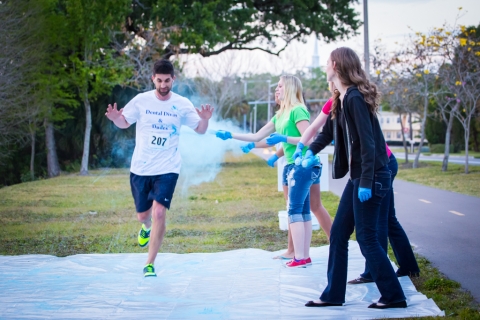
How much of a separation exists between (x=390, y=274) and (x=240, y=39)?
2911cm

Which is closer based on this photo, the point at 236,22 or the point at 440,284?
the point at 440,284

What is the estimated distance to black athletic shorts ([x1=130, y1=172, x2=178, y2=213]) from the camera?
6.43 m

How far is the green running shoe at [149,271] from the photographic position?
6.33 meters

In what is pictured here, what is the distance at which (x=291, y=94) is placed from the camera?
272 inches

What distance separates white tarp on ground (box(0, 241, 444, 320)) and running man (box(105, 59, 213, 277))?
1.73ft

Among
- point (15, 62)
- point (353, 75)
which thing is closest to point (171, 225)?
point (353, 75)

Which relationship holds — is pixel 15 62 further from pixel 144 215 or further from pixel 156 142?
pixel 156 142

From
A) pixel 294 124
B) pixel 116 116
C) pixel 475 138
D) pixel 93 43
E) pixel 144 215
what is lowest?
pixel 475 138

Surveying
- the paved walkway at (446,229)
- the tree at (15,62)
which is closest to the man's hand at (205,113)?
the paved walkway at (446,229)

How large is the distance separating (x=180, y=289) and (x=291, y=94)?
2.40m

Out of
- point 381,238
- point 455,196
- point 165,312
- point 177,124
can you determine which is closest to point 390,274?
point 381,238

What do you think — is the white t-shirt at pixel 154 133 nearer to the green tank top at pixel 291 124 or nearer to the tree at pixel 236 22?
the green tank top at pixel 291 124

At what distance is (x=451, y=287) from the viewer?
19.0 ft

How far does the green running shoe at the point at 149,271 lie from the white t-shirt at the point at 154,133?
90cm
